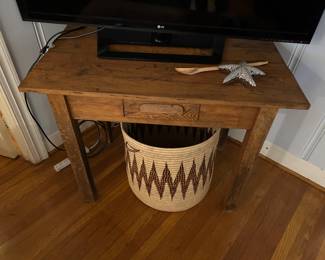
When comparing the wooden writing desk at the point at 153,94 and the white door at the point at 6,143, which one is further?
the white door at the point at 6,143

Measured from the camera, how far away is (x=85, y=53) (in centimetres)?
94

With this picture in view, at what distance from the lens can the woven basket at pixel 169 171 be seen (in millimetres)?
974

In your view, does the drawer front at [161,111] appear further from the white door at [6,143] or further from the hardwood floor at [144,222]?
the white door at [6,143]

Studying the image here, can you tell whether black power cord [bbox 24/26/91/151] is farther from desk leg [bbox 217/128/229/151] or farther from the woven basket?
desk leg [bbox 217/128/229/151]

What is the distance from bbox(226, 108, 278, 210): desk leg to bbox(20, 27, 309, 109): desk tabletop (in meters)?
0.07

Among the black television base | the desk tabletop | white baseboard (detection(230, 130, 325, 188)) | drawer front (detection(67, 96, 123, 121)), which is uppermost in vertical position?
the black television base

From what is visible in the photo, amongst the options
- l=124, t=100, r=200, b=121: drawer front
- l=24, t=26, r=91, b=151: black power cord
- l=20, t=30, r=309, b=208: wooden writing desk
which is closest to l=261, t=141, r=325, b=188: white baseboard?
l=20, t=30, r=309, b=208: wooden writing desk

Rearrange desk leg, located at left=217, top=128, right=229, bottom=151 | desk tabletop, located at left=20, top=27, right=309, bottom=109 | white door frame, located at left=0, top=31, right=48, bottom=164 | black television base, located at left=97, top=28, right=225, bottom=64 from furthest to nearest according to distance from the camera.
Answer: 1. desk leg, located at left=217, top=128, right=229, bottom=151
2. white door frame, located at left=0, top=31, right=48, bottom=164
3. black television base, located at left=97, top=28, right=225, bottom=64
4. desk tabletop, located at left=20, top=27, right=309, bottom=109

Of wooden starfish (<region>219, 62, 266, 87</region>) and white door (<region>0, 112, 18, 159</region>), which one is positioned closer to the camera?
wooden starfish (<region>219, 62, 266, 87</region>)

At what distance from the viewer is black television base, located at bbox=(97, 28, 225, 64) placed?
917mm

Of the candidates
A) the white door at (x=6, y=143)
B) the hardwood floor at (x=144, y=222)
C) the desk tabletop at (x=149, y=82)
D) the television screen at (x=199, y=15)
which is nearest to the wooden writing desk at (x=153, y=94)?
the desk tabletop at (x=149, y=82)

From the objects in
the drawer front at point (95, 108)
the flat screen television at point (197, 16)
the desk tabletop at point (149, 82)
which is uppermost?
the flat screen television at point (197, 16)

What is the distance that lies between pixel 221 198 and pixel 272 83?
652mm

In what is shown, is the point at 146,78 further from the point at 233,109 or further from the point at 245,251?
the point at 245,251
